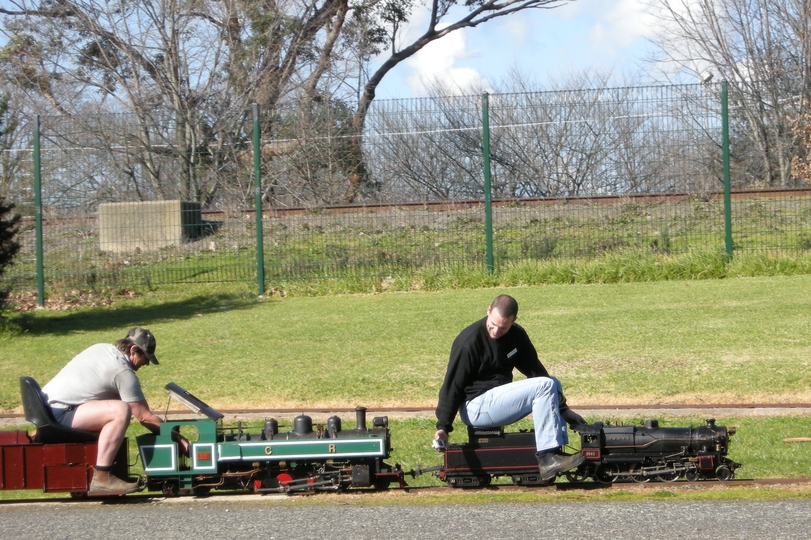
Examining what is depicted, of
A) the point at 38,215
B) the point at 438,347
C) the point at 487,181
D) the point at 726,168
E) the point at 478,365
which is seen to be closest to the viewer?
the point at 478,365

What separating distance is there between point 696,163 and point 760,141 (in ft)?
4.25

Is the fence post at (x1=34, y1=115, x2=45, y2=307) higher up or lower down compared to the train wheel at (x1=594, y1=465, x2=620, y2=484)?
higher up

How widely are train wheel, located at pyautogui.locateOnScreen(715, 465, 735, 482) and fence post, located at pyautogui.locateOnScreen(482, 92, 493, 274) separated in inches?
397

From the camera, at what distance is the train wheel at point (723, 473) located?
6.77m

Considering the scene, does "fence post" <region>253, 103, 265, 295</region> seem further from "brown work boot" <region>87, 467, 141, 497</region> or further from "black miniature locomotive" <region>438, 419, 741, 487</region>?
"black miniature locomotive" <region>438, 419, 741, 487</region>

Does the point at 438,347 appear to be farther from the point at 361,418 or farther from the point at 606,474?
the point at 606,474

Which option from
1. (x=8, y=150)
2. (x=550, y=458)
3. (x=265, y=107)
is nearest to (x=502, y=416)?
(x=550, y=458)

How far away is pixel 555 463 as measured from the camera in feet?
22.0

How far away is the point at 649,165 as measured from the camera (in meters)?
16.9

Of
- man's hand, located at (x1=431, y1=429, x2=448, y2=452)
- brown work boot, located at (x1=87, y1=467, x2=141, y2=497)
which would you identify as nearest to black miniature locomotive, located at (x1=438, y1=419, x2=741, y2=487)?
man's hand, located at (x1=431, y1=429, x2=448, y2=452)

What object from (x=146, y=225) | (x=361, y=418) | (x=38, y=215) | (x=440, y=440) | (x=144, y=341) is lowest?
(x=440, y=440)

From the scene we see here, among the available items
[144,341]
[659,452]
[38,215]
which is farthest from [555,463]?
[38,215]

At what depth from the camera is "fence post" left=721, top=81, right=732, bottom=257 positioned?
53.6ft

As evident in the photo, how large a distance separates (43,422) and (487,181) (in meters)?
11.1
